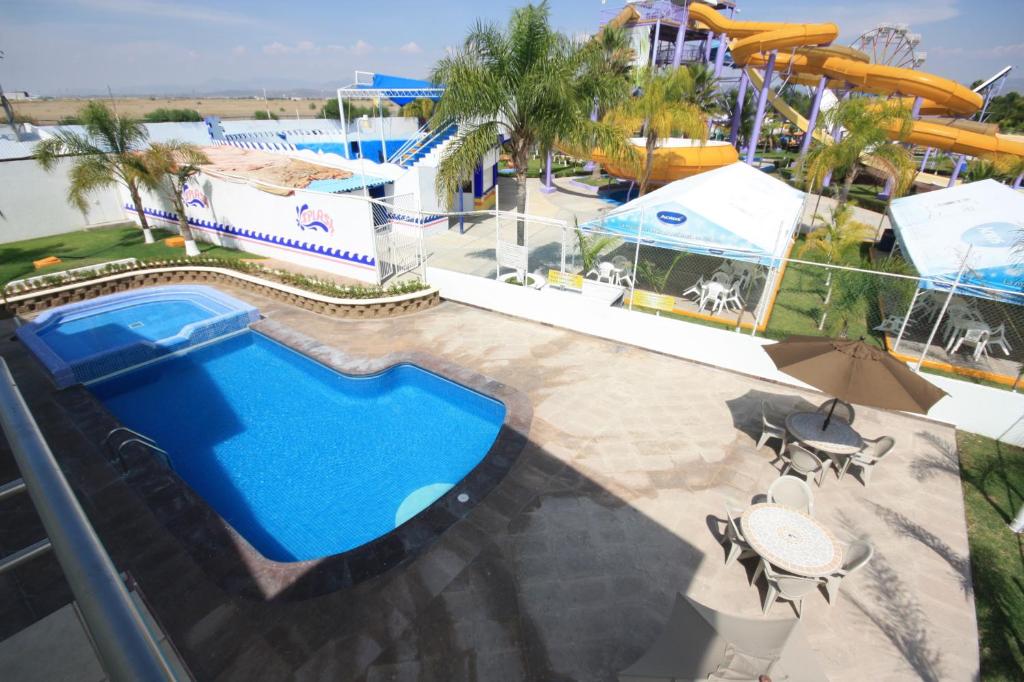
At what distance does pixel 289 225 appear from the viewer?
17.0 metres

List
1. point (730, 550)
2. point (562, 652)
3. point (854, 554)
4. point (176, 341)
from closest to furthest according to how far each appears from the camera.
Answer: point (562, 652) < point (854, 554) < point (730, 550) < point (176, 341)

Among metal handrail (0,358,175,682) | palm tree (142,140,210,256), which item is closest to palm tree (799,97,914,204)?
metal handrail (0,358,175,682)

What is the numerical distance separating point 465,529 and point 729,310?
10461 millimetres

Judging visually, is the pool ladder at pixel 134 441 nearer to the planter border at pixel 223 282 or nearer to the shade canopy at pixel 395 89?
the planter border at pixel 223 282

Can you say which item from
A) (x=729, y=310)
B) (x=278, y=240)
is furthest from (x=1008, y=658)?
(x=278, y=240)

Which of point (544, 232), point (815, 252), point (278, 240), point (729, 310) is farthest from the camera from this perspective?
point (544, 232)

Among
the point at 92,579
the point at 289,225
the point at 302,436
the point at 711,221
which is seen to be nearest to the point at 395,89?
the point at 289,225

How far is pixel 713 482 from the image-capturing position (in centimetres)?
792

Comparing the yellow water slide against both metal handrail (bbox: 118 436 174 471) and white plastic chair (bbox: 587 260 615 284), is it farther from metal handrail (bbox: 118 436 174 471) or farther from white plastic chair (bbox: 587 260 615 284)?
metal handrail (bbox: 118 436 174 471)

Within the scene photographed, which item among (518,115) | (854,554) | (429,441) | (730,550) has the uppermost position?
(518,115)

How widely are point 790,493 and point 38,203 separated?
28.0 meters

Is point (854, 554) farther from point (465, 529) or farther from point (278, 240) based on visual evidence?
point (278, 240)

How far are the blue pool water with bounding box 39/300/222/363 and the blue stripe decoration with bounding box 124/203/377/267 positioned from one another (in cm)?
369

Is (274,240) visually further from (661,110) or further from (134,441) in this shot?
(661,110)
